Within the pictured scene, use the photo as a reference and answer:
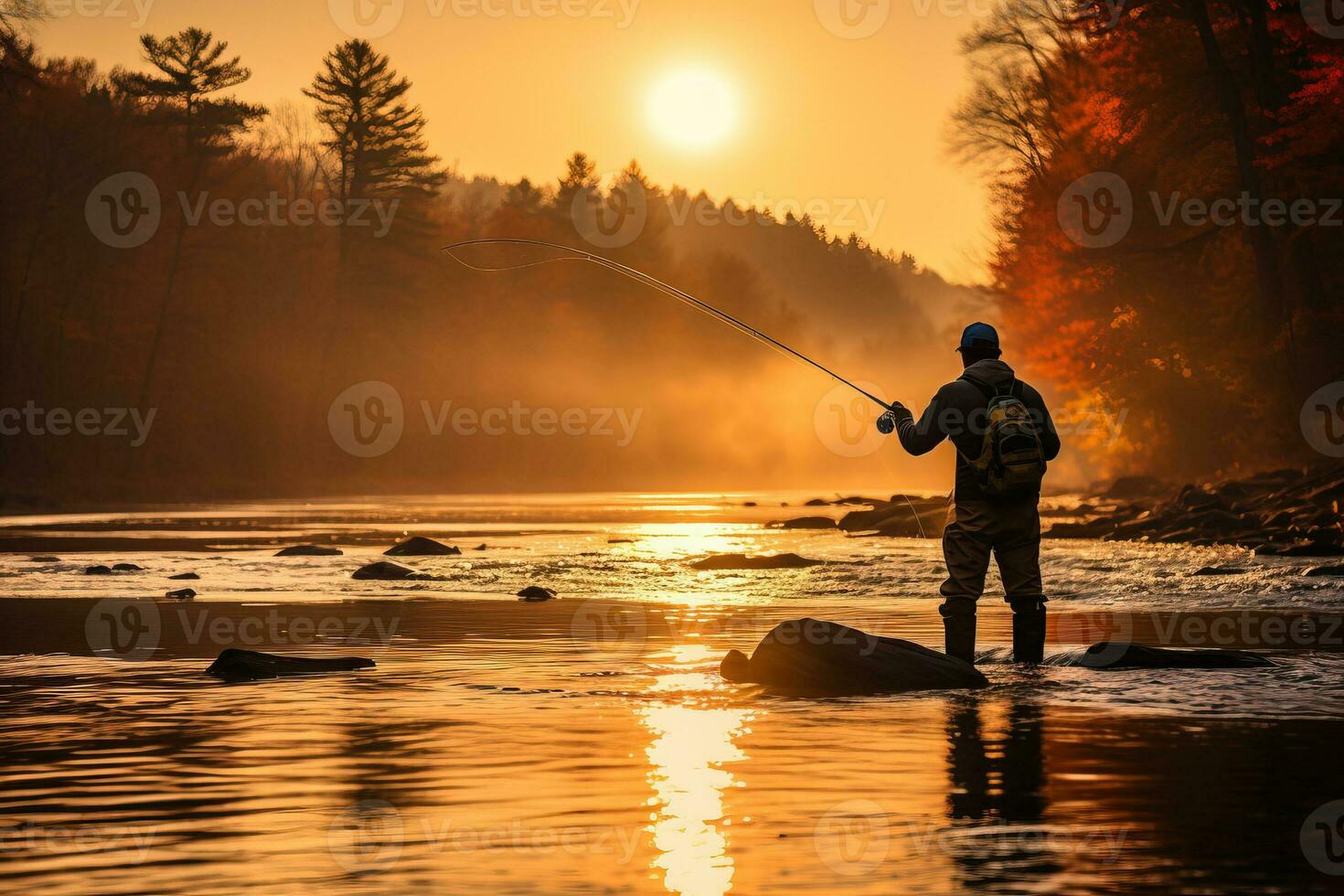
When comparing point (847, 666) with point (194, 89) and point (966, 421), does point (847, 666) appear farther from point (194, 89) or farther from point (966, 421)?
point (194, 89)

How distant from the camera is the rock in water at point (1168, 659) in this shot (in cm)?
1173

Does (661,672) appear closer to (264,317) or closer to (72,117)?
(72,117)

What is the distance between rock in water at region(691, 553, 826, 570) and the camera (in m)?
25.7

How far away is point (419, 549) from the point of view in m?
28.1

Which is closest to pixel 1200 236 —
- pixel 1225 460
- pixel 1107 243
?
pixel 1107 243

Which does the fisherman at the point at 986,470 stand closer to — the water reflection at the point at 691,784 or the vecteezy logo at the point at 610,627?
the water reflection at the point at 691,784

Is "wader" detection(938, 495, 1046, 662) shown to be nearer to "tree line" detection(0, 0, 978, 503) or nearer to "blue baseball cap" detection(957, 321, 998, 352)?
"blue baseball cap" detection(957, 321, 998, 352)

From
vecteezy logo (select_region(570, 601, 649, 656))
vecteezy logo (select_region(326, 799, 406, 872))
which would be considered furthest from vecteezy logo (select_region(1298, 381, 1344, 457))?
vecteezy logo (select_region(326, 799, 406, 872))

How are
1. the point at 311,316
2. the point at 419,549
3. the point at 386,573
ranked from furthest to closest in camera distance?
1. the point at 311,316
2. the point at 419,549
3. the point at 386,573

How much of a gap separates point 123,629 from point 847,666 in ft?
26.3

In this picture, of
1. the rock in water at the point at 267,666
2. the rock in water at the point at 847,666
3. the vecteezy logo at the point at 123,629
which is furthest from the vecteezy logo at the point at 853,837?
the vecteezy logo at the point at 123,629

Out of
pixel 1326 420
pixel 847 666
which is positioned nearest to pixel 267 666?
pixel 847 666

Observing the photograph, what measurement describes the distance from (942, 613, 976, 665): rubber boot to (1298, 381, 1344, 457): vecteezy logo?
2449 centimetres

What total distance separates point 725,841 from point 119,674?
732 centimetres
